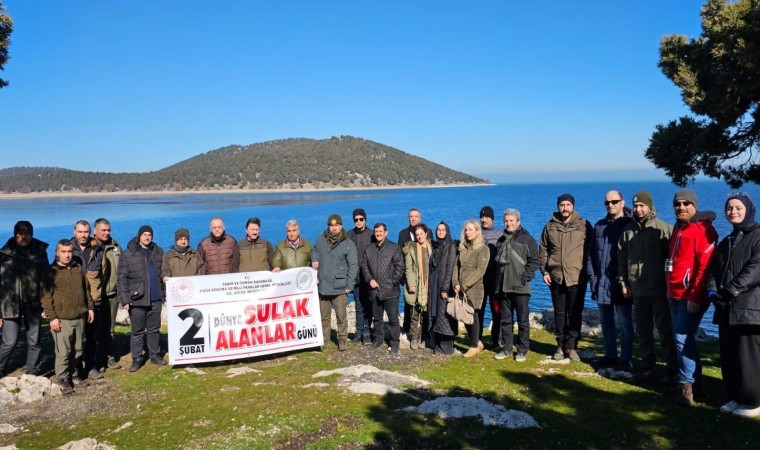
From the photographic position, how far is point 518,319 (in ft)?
30.8

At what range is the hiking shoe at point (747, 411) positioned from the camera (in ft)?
20.4

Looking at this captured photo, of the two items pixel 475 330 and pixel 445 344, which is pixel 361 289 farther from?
pixel 475 330

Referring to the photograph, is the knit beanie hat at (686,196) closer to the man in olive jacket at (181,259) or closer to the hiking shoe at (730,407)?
the hiking shoe at (730,407)

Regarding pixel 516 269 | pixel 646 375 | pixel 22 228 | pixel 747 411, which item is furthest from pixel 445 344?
pixel 22 228

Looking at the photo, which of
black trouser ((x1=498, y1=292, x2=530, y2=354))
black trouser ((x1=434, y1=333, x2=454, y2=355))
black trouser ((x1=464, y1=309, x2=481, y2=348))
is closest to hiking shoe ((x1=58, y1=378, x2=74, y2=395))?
black trouser ((x1=434, y1=333, x2=454, y2=355))

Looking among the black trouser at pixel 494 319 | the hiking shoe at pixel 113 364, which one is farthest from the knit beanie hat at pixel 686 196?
the hiking shoe at pixel 113 364

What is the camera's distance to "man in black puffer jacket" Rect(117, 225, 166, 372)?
30.2 ft

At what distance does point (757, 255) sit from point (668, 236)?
4.87ft

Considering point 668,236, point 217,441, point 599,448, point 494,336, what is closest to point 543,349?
point 494,336

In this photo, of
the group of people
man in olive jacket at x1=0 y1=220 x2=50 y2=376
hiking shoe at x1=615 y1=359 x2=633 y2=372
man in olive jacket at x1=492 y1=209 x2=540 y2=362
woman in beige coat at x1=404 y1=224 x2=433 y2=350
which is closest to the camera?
the group of people

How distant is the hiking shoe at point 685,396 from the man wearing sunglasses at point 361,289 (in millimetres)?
6050

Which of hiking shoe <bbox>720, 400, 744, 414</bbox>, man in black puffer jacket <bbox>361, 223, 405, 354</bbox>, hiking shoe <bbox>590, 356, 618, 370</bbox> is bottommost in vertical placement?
hiking shoe <bbox>590, 356, 618, 370</bbox>

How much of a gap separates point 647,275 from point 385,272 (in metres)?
4.74

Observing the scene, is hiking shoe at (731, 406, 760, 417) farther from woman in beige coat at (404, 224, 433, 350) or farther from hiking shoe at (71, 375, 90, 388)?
hiking shoe at (71, 375, 90, 388)
